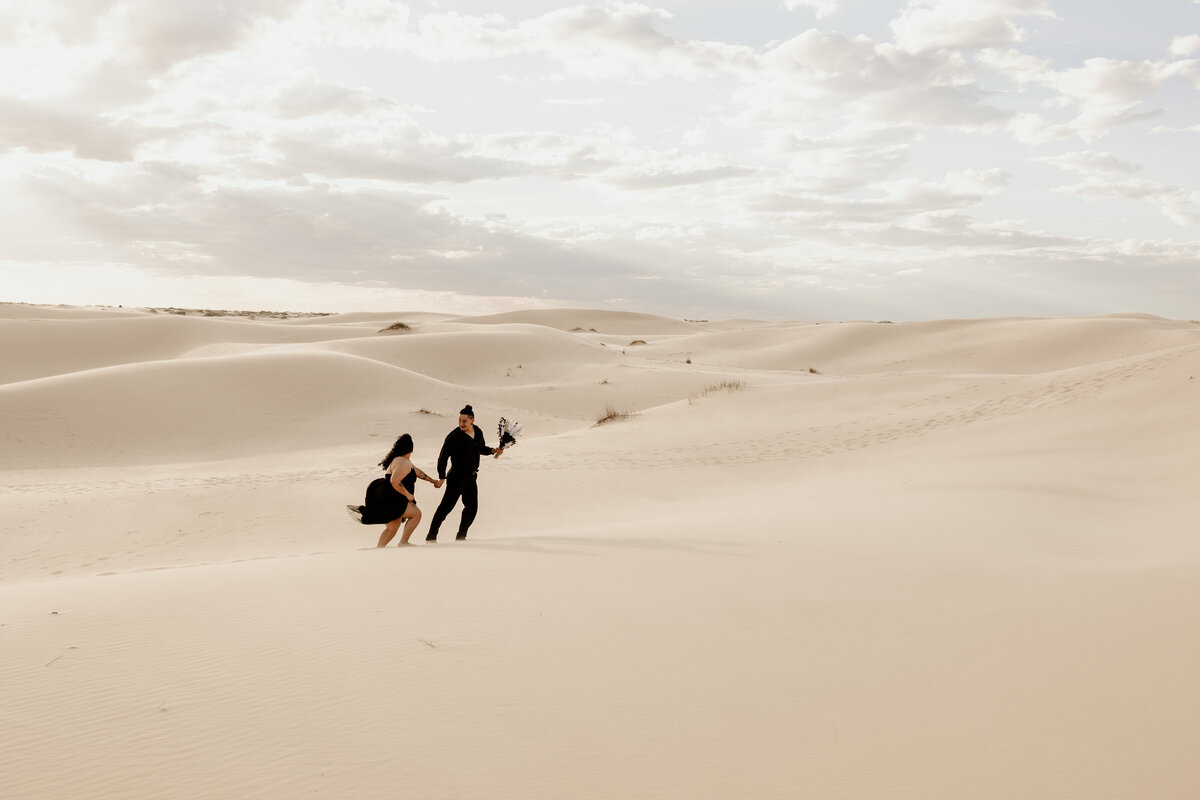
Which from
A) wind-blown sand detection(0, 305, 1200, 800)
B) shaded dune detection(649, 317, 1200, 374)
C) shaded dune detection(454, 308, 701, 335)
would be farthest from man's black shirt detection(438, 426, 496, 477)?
shaded dune detection(454, 308, 701, 335)

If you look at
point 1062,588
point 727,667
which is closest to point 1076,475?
point 1062,588

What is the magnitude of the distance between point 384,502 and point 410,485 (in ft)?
0.90

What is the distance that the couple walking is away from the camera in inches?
313

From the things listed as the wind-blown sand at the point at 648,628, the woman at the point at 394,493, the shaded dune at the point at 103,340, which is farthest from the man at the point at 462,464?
the shaded dune at the point at 103,340

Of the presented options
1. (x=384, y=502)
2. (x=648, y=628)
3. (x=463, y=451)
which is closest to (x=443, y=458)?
(x=463, y=451)

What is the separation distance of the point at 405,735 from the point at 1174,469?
11716 mm

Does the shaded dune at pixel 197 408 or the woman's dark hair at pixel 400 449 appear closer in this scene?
the woman's dark hair at pixel 400 449

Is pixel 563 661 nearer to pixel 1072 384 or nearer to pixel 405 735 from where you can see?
pixel 405 735

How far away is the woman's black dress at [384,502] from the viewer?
796cm

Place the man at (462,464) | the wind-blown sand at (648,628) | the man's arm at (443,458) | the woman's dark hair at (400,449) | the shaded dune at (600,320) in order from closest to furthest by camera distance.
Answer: the wind-blown sand at (648,628) → the woman's dark hair at (400,449) → the man's arm at (443,458) → the man at (462,464) → the shaded dune at (600,320)

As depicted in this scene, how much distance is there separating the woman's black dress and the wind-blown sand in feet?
1.89

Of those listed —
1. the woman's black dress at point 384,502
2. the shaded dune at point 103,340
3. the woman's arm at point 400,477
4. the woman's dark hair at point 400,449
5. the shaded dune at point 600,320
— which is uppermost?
the shaded dune at point 600,320

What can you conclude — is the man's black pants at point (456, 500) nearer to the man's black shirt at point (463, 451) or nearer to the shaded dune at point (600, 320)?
the man's black shirt at point (463, 451)

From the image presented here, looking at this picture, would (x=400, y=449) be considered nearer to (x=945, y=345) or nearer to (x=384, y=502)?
(x=384, y=502)
